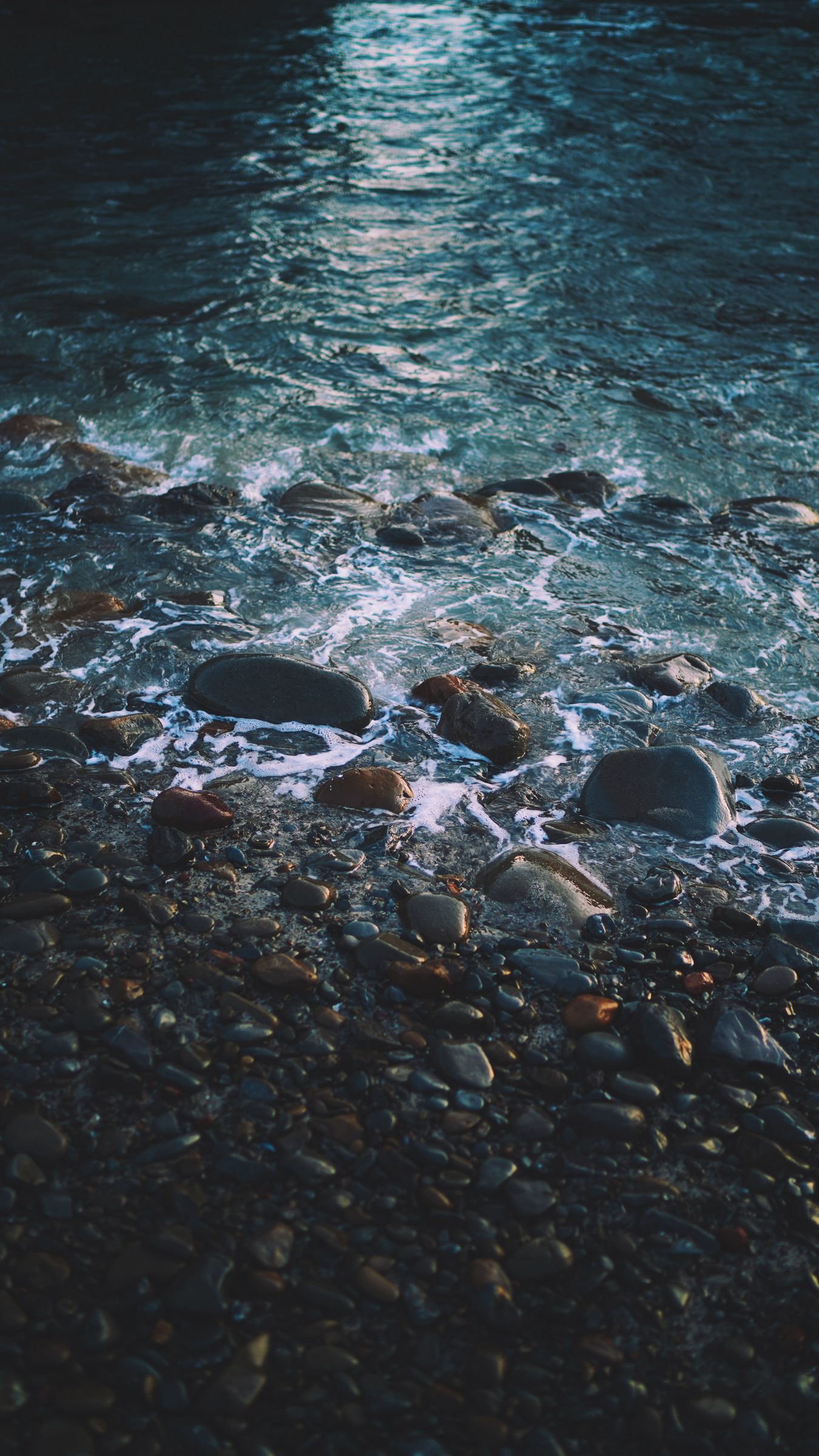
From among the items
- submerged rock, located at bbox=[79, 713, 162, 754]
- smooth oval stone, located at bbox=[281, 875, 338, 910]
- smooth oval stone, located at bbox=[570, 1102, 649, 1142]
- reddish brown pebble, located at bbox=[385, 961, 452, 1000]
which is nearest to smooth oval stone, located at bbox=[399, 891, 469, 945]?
reddish brown pebble, located at bbox=[385, 961, 452, 1000]

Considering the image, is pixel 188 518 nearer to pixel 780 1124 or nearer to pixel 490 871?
pixel 490 871

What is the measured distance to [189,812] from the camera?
3.83 metres

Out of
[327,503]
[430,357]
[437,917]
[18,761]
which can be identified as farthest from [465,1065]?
[430,357]

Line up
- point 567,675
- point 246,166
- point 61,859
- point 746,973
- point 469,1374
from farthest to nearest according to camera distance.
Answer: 1. point 246,166
2. point 567,675
3. point 61,859
4. point 746,973
5. point 469,1374

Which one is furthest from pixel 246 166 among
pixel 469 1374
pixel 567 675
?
pixel 469 1374

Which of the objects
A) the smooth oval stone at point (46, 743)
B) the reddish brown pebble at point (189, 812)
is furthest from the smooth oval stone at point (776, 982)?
the smooth oval stone at point (46, 743)

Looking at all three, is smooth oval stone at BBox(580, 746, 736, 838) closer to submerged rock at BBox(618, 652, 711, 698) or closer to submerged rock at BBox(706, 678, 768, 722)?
submerged rock at BBox(706, 678, 768, 722)

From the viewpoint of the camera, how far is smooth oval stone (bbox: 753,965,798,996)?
3.26 metres

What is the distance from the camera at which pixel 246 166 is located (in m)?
13.0

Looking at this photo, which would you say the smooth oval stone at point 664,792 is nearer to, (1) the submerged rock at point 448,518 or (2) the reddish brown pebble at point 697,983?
(2) the reddish brown pebble at point 697,983

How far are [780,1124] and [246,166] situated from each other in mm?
13733

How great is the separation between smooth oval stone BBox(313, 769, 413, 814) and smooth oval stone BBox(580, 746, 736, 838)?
780 mm

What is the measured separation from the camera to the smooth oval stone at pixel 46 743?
4.19 meters

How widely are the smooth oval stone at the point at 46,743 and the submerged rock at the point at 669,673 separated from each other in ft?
Answer: 8.84
